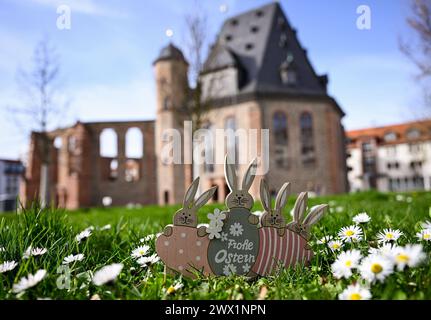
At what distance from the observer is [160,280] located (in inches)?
69.1

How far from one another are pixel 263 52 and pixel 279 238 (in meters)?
25.0

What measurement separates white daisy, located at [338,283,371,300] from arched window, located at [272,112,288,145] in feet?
74.7

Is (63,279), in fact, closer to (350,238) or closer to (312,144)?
(350,238)

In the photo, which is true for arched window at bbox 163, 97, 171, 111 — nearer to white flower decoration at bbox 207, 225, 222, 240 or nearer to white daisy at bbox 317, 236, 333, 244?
white daisy at bbox 317, 236, 333, 244

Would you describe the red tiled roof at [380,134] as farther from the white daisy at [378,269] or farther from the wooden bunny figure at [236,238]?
the white daisy at [378,269]

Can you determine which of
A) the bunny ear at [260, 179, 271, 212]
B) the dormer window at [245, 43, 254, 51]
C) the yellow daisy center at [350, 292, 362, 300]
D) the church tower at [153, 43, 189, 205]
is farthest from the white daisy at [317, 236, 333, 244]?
the dormer window at [245, 43, 254, 51]

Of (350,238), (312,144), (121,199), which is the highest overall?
(312,144)

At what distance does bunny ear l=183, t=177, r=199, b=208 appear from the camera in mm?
1882

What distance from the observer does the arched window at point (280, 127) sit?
2386 centimetres

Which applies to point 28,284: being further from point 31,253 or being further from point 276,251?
point 276,251

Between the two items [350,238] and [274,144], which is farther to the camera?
[274,144]

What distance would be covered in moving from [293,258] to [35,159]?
111ft

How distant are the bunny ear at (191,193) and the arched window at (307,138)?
22837 mm
